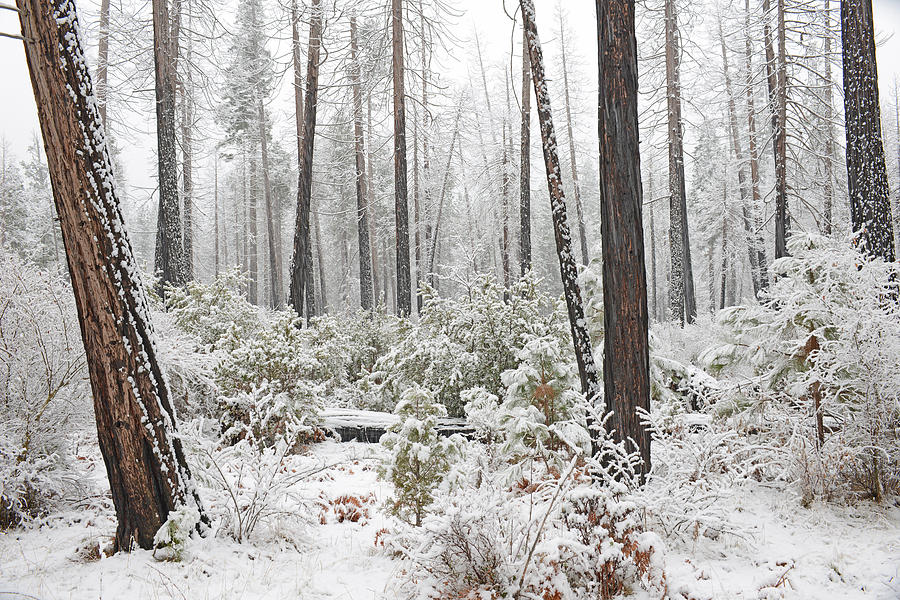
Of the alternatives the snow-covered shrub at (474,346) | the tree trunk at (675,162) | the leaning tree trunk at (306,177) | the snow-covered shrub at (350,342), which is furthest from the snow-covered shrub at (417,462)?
the tree trunk at (675,162)

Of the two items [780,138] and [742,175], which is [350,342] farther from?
[742,175]

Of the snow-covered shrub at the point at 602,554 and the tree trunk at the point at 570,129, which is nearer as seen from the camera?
the snow-covered shrub at the point at 602,554

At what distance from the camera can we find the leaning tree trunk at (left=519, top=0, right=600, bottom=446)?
465 cm

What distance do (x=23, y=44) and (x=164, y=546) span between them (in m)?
3.47

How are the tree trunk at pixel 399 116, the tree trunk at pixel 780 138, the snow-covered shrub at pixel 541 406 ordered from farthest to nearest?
the tree trunk at pixel 399 116
the tree trunk at pixel 780 138
the snow-covered shrub at pixel 541 406

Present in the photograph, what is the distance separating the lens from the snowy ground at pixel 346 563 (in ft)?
10.1

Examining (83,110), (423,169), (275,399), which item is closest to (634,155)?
(83,110)

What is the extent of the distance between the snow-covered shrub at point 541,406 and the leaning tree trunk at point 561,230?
14.9 inches

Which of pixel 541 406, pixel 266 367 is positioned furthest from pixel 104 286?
pixel 266 367

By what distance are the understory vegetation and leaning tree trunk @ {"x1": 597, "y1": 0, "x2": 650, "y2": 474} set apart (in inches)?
9.7

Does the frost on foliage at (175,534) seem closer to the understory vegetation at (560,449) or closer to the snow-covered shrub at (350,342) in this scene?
the understory vegetation at (560,449)

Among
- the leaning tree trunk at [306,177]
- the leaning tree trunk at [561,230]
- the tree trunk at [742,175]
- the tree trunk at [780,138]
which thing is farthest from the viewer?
the tree trunk at [742,175]

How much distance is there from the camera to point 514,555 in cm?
298

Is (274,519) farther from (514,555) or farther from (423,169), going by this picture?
Answer: (423,169)
